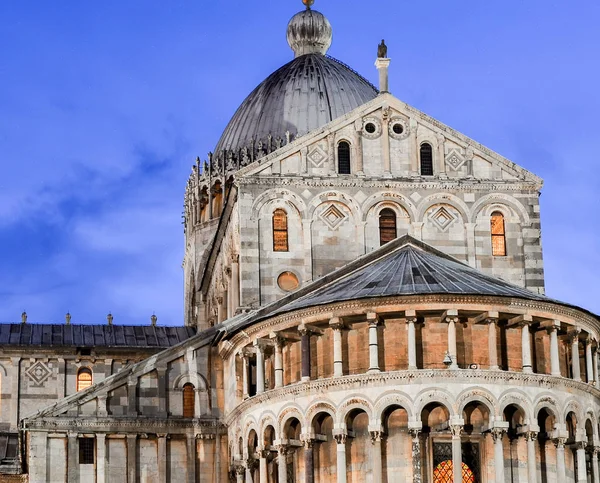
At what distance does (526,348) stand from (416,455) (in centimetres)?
515

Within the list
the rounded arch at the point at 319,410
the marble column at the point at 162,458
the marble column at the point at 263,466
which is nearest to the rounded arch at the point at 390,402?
the rounded arch at the point at 319,410

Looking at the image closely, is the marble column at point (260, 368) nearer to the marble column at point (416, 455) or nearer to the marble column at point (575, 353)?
the marble column at point (416, 455)

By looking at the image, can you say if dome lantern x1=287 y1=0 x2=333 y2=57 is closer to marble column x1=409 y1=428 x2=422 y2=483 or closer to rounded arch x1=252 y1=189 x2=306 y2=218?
rounded arch x1=252 y1=189 x2=306 y2=218

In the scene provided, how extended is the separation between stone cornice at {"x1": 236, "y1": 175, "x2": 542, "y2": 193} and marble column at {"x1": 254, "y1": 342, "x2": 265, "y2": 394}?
25.9 feet

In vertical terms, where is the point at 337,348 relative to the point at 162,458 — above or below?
above

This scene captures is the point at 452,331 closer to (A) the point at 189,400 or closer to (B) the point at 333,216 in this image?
(B) the point at 333,216

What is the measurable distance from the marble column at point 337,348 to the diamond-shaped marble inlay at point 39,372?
20851 mm

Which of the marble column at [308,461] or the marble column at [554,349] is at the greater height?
the marble column at [554,349]

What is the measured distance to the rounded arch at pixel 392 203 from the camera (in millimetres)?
65875

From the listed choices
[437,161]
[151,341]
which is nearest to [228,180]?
[151,341]

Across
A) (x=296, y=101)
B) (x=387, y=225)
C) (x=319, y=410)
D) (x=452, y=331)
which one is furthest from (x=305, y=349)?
(x=296, y=101)

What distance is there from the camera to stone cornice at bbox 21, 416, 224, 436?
62.0 meters

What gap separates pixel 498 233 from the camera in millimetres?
66562

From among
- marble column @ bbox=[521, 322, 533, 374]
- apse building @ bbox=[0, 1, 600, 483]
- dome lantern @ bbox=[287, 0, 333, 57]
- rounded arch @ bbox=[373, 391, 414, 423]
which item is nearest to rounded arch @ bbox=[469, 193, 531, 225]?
apse building @ bbox=[0, 1, 600, 483]
